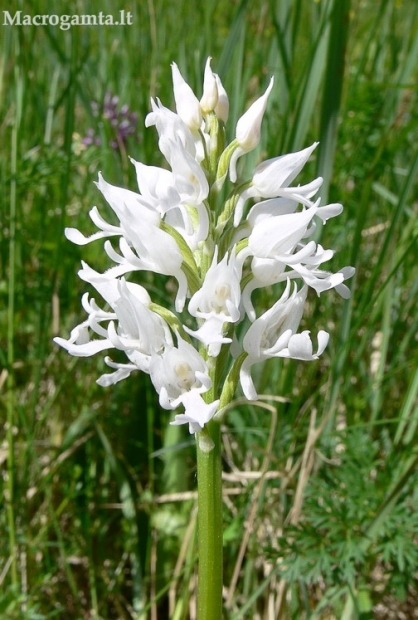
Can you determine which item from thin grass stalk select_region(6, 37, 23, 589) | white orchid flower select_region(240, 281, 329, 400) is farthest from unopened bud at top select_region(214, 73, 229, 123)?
thin grass stalk select_region(6, 37, 23, 589)

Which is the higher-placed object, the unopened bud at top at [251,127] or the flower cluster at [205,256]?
the unopened bud at top at [251,127]

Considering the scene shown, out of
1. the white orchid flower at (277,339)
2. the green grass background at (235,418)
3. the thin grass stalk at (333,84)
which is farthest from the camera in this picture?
the green grass background at (235,418)

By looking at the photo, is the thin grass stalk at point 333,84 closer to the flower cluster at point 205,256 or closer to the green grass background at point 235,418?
the green grass background at point 235,418

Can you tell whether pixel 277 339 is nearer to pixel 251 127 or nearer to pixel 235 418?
pixel 251 127

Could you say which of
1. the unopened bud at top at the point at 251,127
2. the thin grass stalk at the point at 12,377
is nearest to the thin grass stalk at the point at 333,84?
Answer: the unopened bud at top at the point at 251,127

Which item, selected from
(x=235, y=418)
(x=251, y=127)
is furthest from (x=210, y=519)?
(x=235, y=418)

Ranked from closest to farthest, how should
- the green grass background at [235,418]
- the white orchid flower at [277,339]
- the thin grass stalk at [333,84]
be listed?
the white orchid flower at [277,339] → the thin grass stalk at [333,84] → the green grass background at [235,418]

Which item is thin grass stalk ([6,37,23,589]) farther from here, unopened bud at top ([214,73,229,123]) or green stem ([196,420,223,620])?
unopened bud at top ([214,73,229,123])
